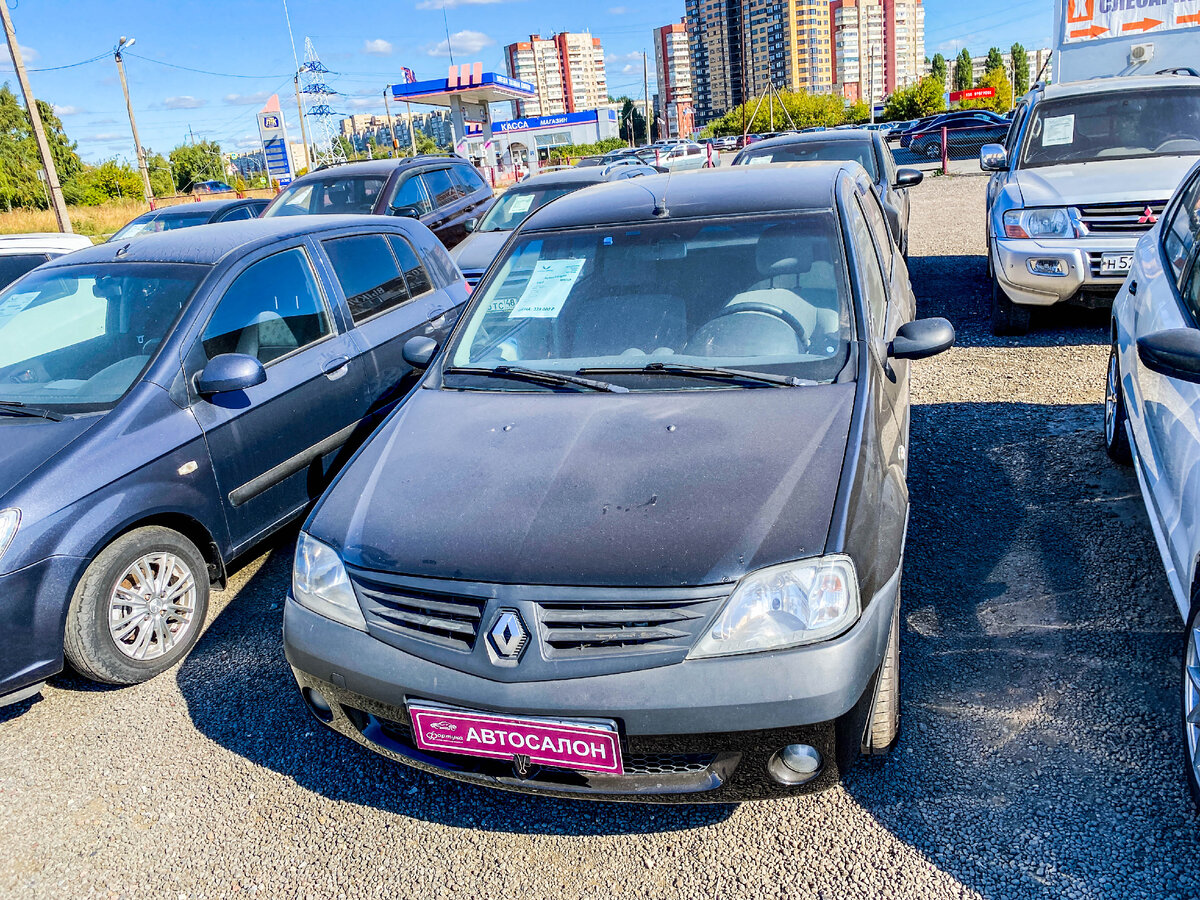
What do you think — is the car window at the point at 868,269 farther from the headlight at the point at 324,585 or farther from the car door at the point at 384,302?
the car door at the point at 384,302

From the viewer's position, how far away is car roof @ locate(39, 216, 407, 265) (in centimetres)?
432

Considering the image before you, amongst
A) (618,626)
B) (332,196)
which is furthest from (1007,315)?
(332,196)

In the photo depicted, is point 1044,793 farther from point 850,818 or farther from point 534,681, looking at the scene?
point 534,681

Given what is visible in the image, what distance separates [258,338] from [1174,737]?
3.94 metres

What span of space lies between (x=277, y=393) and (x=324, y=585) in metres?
1.93

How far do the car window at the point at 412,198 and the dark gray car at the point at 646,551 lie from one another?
307 inches

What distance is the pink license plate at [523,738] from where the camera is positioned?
2156mm

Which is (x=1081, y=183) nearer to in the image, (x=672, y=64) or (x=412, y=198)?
(x=412, y=198)

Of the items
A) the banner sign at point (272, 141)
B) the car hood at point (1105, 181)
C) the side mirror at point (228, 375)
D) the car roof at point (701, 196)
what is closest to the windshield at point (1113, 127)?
the car hood at point (1105, 181)

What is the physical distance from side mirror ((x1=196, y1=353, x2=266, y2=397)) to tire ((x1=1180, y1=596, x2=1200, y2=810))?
3.44 m

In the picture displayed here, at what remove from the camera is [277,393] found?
4.21m

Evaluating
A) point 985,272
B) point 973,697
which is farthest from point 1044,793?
point 985,272

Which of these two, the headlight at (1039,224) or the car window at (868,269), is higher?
the car window at (868,269)

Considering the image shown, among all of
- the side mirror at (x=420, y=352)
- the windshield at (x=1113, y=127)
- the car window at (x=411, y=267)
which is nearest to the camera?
the side mirror at (x=420, y=352)
